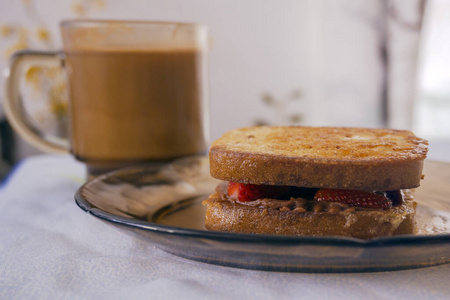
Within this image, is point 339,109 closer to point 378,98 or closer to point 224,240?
point 378,98

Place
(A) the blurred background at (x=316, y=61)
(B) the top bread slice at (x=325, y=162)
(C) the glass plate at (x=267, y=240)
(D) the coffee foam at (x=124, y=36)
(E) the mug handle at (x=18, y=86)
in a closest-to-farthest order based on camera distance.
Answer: (C) the glass plate at (x=267, y=240)
(B) the top bread slice at (x=325, y=162)
(D) the coffee foam at (x=124, y=36)
(E) the mug handle at (x=18, y=86)
(A) the blurred background at (x=316, y=61)

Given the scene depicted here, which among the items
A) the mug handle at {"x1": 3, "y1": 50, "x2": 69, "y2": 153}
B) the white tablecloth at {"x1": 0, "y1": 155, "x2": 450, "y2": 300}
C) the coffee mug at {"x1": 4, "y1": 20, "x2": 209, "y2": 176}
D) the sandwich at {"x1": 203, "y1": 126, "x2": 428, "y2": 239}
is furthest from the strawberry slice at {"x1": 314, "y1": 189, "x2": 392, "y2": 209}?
the mug handle at {"x1": 3, "y1": 50, "x2": 69, "y2": 153}

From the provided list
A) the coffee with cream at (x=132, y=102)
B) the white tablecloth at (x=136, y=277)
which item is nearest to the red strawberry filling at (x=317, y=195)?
the white tablecloth at (x=136, y=277)

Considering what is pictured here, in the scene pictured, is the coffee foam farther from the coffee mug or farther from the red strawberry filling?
the red strawberry filling

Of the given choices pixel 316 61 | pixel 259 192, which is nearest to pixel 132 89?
pixel 259 192

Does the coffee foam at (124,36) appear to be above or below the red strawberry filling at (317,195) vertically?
above

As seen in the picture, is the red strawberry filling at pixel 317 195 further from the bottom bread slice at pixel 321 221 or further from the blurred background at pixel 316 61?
the blurred background at pixel 316 61
